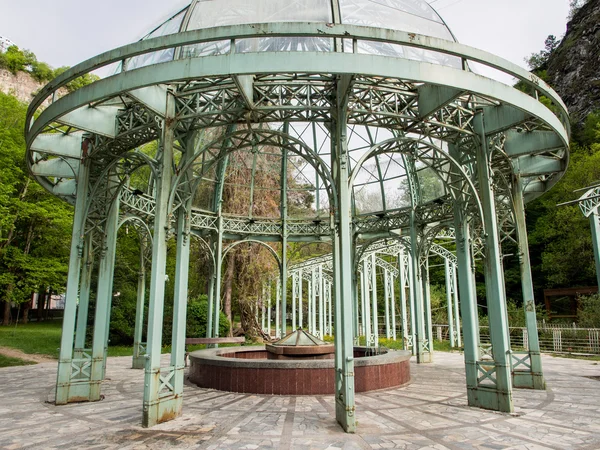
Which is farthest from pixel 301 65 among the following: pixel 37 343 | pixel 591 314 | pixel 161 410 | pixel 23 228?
pixel 23 228

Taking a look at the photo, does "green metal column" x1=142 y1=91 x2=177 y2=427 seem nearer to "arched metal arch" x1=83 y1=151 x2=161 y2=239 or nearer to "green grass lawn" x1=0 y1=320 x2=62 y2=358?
"arched metal arch" x1=83 y1=151 x2=161 y2=239

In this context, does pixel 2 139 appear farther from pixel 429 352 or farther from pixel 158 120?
pixel 429 352

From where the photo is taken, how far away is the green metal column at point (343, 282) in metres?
6.58

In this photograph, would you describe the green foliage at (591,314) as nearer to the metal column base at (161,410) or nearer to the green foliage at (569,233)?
the green foliage at (569,233)

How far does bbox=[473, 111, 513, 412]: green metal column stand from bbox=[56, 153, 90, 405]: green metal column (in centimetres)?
882

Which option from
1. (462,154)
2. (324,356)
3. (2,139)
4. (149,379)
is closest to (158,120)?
(149,379)

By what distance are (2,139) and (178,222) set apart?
19537mm

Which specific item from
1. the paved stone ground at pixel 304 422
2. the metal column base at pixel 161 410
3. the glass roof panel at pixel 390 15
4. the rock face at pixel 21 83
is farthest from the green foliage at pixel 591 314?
the rock face at pixel 21 83

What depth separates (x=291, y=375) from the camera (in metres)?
9.70

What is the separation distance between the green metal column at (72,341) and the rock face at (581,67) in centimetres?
4150

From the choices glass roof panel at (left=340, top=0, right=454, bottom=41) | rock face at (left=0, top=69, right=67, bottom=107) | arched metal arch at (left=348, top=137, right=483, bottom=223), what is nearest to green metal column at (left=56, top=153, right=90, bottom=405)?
arched metal arch at (left=348, top=137, right=483, bottom=223)

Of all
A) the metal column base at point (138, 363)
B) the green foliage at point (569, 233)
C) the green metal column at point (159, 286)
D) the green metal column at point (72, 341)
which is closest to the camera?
the green metal column at point (159, 286)

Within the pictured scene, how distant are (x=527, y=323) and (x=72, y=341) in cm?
1143

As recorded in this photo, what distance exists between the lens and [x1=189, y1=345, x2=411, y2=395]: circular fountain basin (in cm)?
969
